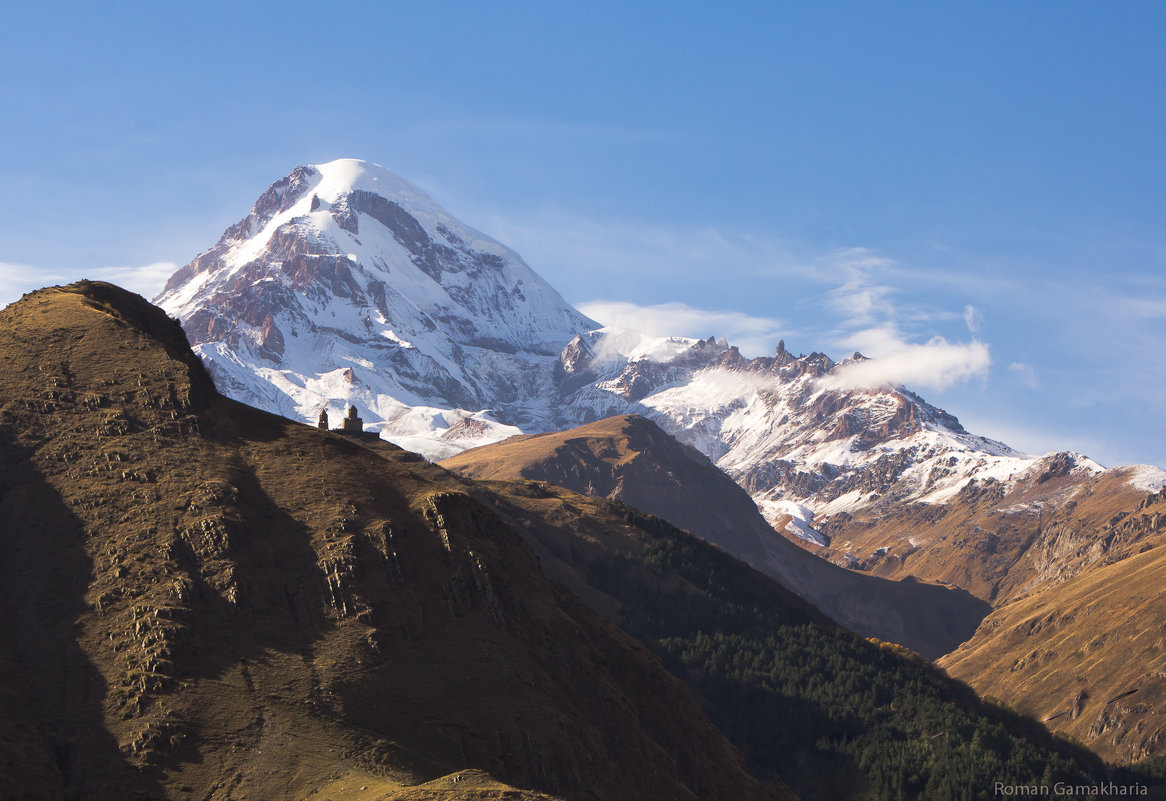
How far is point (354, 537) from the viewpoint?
114188 millimetres

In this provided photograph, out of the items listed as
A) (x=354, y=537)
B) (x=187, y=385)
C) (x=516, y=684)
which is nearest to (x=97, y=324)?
(x=187, y=385)

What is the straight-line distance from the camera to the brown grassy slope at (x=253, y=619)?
89.9 m

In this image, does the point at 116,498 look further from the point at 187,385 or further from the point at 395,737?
the point at 395,737

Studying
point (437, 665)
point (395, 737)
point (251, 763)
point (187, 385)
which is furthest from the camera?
point (187, 385)

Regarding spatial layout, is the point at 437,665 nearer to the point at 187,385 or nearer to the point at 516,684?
the point at 516,684

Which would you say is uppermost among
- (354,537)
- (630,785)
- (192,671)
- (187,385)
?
(187,385)

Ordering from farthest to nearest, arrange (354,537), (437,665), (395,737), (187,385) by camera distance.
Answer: (187,385) → (354,537) → (437,665) → (395,737)

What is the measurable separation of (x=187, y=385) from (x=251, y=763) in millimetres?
50593

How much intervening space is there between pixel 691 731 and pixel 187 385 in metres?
68.6

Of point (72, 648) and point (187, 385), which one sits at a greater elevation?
point (187, 385)

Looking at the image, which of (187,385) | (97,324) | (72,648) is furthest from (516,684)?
(97,324)

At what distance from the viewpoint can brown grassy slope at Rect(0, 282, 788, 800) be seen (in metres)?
89.9

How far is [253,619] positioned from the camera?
104312mm

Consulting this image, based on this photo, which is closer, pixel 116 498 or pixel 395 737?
pixel 395 737
